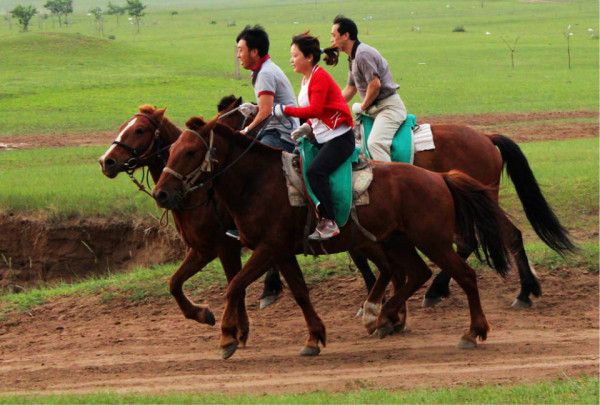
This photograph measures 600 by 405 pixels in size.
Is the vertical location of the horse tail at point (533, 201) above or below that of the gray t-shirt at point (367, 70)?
below

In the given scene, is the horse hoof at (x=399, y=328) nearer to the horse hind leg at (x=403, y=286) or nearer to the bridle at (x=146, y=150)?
the horse hind leg at (x=403, y=286)

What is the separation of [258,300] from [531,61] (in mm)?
37493

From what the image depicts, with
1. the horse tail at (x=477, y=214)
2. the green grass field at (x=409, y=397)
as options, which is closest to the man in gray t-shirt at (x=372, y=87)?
the horse tail at (x=477, y=214)

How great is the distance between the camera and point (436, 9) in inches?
4060

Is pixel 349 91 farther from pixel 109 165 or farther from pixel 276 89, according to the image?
pixel 109 165

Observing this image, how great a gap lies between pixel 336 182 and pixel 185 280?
1957 mm

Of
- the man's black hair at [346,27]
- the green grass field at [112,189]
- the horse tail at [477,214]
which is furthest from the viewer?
the green grass field at [112,189]

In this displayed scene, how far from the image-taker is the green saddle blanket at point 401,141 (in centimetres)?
1190

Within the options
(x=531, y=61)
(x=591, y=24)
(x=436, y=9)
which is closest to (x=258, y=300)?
(x=531, y=61)

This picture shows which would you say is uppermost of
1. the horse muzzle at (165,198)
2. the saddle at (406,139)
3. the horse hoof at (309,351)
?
the horse muzzle at (165,198)

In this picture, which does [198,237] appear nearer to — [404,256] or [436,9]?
[404,256]

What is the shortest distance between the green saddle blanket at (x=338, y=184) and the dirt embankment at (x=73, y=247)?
532 centimetres

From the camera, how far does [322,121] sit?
9930 mm

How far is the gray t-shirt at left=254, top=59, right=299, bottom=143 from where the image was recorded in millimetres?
10836
